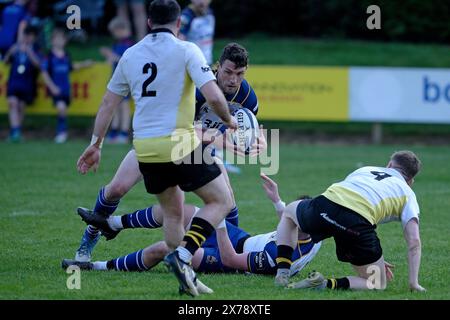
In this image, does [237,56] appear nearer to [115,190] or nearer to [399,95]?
[115,190]

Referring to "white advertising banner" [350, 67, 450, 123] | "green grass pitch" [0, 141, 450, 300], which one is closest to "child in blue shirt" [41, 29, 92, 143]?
"green grass pitch" [0, 141, 450, 300]

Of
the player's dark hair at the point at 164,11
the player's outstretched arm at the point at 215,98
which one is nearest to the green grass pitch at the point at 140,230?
the player's outstretched arm at the point at 215,98

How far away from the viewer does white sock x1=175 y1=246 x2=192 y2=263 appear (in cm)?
606

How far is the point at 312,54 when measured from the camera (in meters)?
21.5

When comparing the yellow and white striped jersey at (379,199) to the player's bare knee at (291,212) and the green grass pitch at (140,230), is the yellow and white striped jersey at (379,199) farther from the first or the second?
the green grass pitch at (140,230)

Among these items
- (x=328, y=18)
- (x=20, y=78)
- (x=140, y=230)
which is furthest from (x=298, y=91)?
(x=140, y=230)

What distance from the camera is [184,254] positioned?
6090 mm

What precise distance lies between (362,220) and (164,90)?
165 cm

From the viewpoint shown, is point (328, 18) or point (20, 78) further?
point (328, 18)

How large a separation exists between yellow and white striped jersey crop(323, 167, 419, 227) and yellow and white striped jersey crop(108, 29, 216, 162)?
1.16 metres

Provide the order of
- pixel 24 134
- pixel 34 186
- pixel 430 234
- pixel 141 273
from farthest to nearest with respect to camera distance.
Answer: pixel 24 134 < pixel 34 186 < pixel 430 234 < pixel 141 273

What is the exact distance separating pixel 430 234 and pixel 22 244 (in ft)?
12.9

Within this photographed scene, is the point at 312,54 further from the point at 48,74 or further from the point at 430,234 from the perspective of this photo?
the point at 430,234

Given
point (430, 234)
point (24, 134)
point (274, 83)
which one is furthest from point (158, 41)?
point (24, 134)
